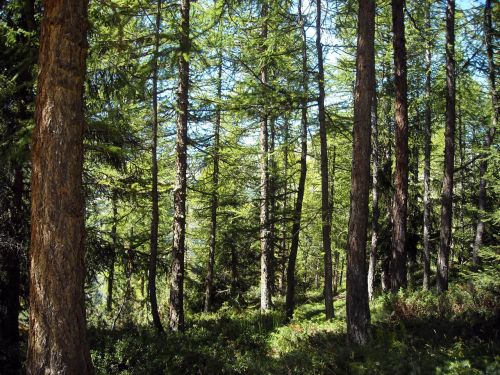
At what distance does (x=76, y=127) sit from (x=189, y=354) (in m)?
5.34

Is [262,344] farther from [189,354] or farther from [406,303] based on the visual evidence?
[406,303]

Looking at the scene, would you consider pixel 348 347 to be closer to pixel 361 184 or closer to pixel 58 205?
pixel 361 184

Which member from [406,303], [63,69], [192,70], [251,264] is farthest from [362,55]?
[251,264]

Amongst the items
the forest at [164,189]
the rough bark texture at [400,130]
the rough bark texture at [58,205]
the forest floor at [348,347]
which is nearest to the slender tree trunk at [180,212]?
the forest at [164,189]

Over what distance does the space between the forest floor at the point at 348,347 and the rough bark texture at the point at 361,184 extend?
71 centimetres

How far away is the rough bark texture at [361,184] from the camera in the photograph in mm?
8070

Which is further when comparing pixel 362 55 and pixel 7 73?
pixel 7 73

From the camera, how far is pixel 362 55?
8.30m

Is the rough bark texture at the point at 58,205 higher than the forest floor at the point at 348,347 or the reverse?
higher

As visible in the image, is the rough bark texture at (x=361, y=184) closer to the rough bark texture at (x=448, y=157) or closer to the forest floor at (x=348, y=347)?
the forest floor at (x=348, y=347)

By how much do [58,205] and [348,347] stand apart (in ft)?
18.2

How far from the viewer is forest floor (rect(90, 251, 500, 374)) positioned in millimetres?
6219

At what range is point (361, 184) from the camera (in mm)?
8219

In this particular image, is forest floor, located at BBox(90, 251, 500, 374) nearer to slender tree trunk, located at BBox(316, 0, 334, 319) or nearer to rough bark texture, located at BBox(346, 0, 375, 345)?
rough bark texture, located at BBox(346, 0, 375, 345)
